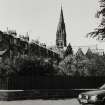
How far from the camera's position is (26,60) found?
171 feet

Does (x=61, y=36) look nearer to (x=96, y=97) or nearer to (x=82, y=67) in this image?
(x=82, y=67)

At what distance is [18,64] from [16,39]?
113 feet

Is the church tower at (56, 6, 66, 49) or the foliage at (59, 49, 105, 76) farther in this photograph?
the church tower at (56, 6, 66, 49)

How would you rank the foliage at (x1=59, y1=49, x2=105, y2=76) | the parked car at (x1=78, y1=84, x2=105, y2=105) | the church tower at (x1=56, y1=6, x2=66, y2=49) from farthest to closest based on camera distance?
the church tower at (x1=56, y1=6, x2=66, y2=49) → the foliage at (x1=59, y1=49, x2=105, y2=76) → the parked car at (x1=78, y1=84, x2=105, y2=105)

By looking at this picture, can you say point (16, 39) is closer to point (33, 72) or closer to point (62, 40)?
point (33, 72)

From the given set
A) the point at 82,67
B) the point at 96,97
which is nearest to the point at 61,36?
the point at 82,67

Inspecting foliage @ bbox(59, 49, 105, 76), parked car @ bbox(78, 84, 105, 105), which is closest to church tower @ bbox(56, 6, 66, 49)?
foliage @ bbox(59, 49, 105, 76)

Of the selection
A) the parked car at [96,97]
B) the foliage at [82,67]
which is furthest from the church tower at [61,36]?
the parked car at [96,97]

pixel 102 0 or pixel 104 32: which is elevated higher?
pixel 102 0

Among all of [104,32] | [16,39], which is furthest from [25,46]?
[104,32]

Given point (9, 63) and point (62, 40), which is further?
point (62, 40)

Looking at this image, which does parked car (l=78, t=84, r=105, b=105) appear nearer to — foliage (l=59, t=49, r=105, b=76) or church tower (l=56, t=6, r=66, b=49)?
foliage (l=59, t=49, r=105, b=76)

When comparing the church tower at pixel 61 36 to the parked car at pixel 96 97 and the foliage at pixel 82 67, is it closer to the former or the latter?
the foliage at pixel 82 67

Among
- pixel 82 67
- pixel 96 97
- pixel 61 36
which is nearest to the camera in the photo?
pixel 96 97
